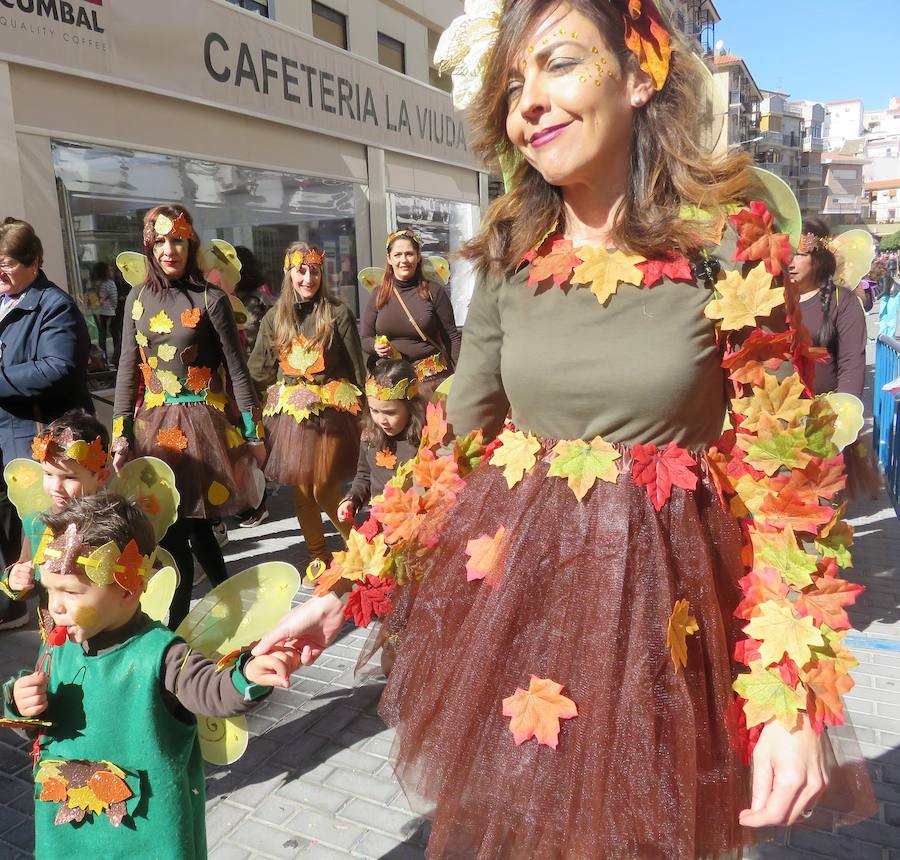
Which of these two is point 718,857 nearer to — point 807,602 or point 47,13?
point 807,602

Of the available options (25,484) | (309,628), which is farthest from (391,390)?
(309,628)

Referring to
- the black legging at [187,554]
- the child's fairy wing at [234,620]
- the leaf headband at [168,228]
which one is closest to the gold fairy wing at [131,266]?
the leaf headband at [168,228]

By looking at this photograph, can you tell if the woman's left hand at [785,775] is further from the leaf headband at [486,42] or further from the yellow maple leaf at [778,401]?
the leaf headband at [486,42]

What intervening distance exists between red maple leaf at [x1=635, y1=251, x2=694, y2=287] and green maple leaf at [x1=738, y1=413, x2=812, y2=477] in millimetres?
296

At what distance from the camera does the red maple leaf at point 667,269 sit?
145 centimetres

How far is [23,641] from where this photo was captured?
4102 mm

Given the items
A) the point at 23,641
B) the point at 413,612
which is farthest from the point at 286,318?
the point at 413,612

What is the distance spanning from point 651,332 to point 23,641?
3946 millimetres

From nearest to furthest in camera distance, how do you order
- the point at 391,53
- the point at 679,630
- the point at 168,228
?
the point at 679,630, the point at 168,228, the point at 391,53

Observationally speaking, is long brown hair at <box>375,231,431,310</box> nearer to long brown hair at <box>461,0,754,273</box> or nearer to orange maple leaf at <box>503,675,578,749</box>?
long brown hair at <box>461,0,754,273</box>

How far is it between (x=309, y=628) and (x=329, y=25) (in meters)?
11.8

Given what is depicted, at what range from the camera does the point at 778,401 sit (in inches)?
55.5

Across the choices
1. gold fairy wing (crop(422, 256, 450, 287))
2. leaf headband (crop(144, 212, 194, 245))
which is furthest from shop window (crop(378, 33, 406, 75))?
leaf headband (crop(144, 212, 194, 245))

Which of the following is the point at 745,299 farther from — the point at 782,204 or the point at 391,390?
the point at 391,390
